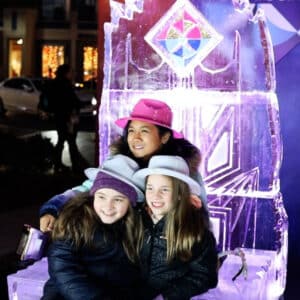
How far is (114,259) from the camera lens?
3.23 meters

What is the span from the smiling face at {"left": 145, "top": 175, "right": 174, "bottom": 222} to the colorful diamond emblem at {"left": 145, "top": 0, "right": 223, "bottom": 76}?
1716mm

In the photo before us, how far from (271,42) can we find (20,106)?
16945 millimetres

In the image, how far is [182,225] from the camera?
3.19 m

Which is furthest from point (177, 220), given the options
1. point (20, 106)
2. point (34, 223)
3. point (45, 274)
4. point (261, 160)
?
point (20, 106)

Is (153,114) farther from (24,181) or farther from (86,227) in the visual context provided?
(24,181)

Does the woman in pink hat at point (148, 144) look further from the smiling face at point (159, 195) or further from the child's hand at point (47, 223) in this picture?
the smiling face at point (159, 195)

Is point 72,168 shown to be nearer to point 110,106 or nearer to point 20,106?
point 110,106

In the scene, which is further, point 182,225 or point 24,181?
point 24,181

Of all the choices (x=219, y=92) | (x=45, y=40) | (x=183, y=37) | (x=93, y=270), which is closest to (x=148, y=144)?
(x=93, y=270)

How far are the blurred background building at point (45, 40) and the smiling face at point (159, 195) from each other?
2787 centimetres

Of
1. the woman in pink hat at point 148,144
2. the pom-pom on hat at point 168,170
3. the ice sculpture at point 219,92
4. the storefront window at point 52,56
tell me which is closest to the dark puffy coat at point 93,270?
the pom-pom on hat at point 168,170

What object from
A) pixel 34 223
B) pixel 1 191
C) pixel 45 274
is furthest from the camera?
pixel 1 191

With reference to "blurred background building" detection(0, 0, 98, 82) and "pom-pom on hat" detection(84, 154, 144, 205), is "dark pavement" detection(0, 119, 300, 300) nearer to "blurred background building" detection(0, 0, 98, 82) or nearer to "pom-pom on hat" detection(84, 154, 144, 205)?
"pom-pom on hat" detection(84, 154, 144, 205)

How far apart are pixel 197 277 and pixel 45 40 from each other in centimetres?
2971
